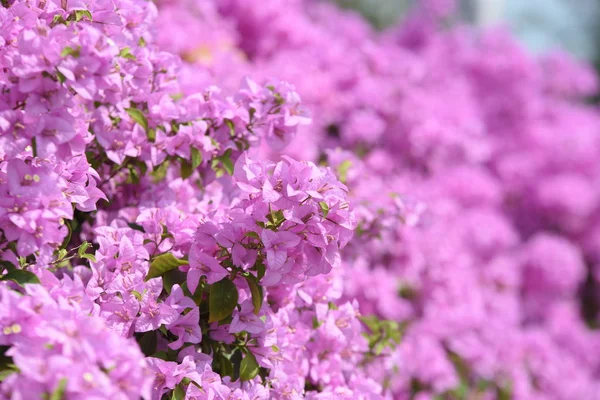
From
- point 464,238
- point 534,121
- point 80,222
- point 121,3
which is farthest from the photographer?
point 534,121

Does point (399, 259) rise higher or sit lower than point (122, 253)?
lower

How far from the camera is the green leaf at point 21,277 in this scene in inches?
55.0

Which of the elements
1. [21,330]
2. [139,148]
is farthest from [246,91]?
[21,330]

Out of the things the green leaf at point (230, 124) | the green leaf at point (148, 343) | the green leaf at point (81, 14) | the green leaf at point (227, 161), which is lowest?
the green leaf at point (148, 343)

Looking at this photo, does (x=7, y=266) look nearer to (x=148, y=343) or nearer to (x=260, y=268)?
(x=148, y=343)

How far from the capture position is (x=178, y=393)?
4.79 ft

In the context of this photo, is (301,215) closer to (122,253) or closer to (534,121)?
(122,253)

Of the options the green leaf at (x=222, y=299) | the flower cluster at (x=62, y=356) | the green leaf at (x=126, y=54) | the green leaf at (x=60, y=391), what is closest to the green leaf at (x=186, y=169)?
the green leaf at (x=126, y=54)

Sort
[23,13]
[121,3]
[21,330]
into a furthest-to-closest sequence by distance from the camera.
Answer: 1. [121,3]
2. [23,13]
3. [21,330]

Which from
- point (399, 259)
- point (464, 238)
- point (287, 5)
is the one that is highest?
point (287, 5)

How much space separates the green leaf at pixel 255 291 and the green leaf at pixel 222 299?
4 cm

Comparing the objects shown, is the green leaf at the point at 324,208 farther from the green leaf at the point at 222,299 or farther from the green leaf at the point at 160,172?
the green leaf at the point at 160,172

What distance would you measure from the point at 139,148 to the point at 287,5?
3609 mm

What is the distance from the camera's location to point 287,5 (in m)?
5.16
